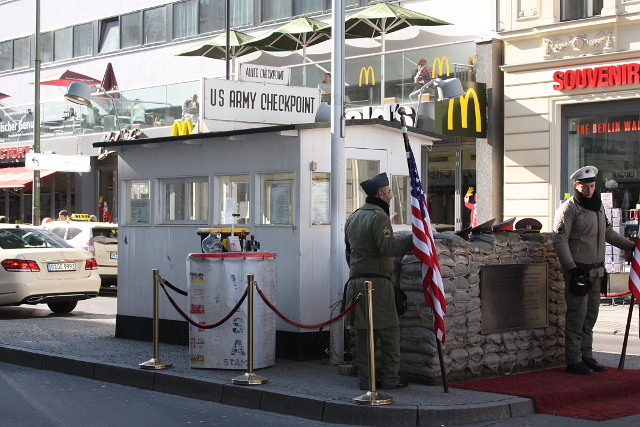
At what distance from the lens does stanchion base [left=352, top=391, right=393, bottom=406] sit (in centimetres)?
716

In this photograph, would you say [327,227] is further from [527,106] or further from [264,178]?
[527,106]

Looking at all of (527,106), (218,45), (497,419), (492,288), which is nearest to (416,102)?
(527,106)

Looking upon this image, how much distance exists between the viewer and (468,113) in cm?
1928

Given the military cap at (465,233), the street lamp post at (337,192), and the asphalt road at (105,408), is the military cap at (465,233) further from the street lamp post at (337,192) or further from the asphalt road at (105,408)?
the asphalt road at (105,408)

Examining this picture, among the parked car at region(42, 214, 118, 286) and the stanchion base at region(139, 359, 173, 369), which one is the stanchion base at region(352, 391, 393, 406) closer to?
the stanchion base at region(139, 359, 173, 369)

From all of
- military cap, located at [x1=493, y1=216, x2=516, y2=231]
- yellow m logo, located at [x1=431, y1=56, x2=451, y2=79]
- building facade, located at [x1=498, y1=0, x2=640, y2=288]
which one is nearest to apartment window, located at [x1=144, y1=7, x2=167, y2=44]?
yellow m logo, located at [x1=431, y1=56, x2=451, y2=79]

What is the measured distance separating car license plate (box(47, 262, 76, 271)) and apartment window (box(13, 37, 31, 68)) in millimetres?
25599

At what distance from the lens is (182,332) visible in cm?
1055

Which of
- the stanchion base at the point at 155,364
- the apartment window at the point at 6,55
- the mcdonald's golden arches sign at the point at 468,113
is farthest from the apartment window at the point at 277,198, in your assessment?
the apartment window at the point at 6,55

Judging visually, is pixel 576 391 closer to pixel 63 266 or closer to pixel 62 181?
pixel 63 266

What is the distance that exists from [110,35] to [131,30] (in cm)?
129

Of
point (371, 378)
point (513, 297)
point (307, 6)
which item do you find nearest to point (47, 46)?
point (307, 6)

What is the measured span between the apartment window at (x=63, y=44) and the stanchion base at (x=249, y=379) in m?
30.1

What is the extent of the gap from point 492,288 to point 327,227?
1986 millimetres
